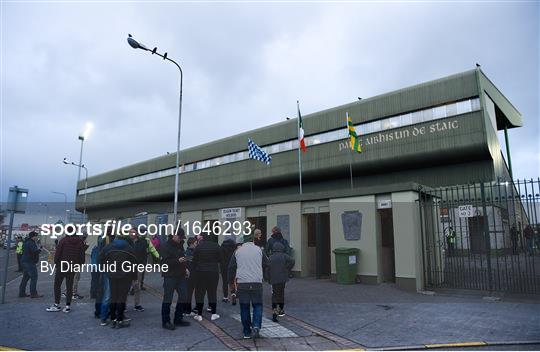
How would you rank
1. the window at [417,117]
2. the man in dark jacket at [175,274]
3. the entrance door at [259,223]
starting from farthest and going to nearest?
1. the window at [417,117]
2. the entrance door at [259,223]
3. the man in dark jacket at [175,274]

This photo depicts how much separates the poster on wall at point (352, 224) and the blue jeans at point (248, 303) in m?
7.07

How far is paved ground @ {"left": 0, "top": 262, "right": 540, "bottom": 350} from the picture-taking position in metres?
5.94

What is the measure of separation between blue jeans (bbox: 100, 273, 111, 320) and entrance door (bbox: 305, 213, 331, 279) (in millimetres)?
8301

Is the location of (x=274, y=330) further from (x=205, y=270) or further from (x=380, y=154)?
(x=380, y=154)

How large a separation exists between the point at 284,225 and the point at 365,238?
3.91 meters

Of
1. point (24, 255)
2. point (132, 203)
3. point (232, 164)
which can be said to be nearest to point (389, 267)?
point (24, 255)

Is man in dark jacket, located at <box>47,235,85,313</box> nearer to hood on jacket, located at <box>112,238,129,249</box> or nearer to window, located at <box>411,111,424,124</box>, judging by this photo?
hood on jacket, located at <box>112,238,129,249</box>

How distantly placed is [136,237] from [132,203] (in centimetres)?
4447

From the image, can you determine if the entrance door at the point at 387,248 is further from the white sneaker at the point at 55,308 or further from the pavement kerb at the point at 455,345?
the white sneaker at the point at 55,308

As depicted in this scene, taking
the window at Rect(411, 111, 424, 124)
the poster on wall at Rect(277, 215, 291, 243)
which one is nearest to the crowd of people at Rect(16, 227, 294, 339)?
the poster on wall at Rect(277, 215, 291, 243)

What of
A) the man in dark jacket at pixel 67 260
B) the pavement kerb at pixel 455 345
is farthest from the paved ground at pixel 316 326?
the man in dark jacket at pixel 67 260

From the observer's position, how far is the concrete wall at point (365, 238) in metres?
12.2

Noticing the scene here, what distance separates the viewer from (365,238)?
40.9 feet

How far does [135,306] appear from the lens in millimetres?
8406
